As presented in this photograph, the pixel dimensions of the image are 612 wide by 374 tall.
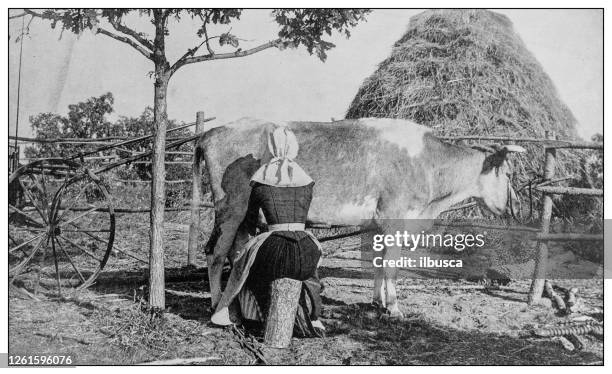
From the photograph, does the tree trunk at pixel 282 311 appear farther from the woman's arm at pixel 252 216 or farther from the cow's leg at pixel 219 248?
the cow's leg at pixel 219 248

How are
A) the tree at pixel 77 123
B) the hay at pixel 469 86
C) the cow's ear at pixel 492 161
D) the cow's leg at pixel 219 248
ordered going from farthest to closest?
1. the hay at pixel 469 86
2. the cow's ear at pixel 492 161
3. the tree at pixel 77 123
4. the cow's leg at pixel 219 248

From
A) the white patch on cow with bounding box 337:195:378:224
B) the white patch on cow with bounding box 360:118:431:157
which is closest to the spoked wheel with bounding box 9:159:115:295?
the white patch on cow with bounding box 337:195:378:224

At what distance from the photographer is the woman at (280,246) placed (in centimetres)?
500

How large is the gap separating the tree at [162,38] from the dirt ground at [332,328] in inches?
20.4

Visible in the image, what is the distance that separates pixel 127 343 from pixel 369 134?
10.3 ft

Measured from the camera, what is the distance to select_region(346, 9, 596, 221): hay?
802 cm

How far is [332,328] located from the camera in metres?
5.48

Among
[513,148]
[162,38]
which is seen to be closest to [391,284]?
[513,148]

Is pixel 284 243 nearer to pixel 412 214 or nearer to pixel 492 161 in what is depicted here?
pixel 412 214

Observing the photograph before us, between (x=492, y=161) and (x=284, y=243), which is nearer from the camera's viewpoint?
(x=284, y=243)

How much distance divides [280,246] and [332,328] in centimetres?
107

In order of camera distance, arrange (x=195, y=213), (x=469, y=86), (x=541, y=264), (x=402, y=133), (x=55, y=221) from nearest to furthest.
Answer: (x=55, y=221) → (x=402, y=133) → (x=541, y=264) → (x=195, y=213) → (x=469, y=86)

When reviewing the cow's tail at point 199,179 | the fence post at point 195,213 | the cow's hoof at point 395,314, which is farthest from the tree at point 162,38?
the cow's hoof at point 395,314
